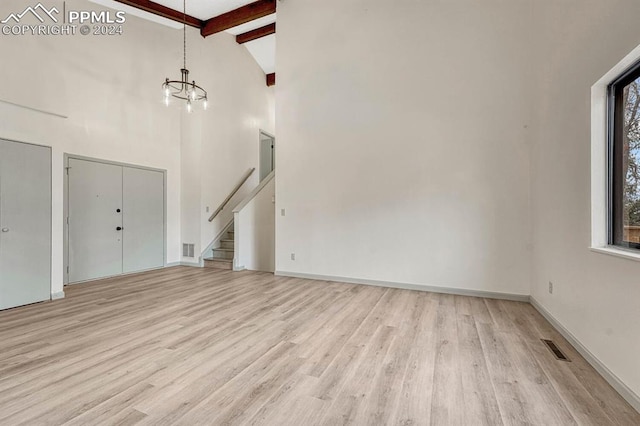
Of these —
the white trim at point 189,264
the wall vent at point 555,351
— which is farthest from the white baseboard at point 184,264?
the wall vent at point 555,351

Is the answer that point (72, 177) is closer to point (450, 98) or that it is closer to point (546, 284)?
point (450, 98)

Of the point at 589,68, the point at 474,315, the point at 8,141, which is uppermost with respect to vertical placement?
the point at 589,68

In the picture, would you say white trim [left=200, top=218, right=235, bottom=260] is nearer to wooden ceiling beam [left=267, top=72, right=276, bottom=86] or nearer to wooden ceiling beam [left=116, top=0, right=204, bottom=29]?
wooden ceiling beam [left=116, top=0, right=204, bottom=29]

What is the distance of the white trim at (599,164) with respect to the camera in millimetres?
2320

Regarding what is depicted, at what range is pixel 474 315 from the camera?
341 cm

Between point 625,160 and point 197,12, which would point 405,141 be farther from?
point 197,12

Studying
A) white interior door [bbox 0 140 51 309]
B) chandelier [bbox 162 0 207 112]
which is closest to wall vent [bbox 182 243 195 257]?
white interior door [bbox 0 140 51 309]

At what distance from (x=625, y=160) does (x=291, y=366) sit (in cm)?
300

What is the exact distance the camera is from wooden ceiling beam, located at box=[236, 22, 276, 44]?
7.01m

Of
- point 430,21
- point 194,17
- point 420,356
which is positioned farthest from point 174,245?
point 430,21

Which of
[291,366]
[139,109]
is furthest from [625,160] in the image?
[139,109]

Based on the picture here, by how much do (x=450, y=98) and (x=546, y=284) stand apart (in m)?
2.83

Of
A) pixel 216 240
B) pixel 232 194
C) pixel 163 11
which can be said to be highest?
pixel 163 11

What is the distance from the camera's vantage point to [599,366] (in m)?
2.14
